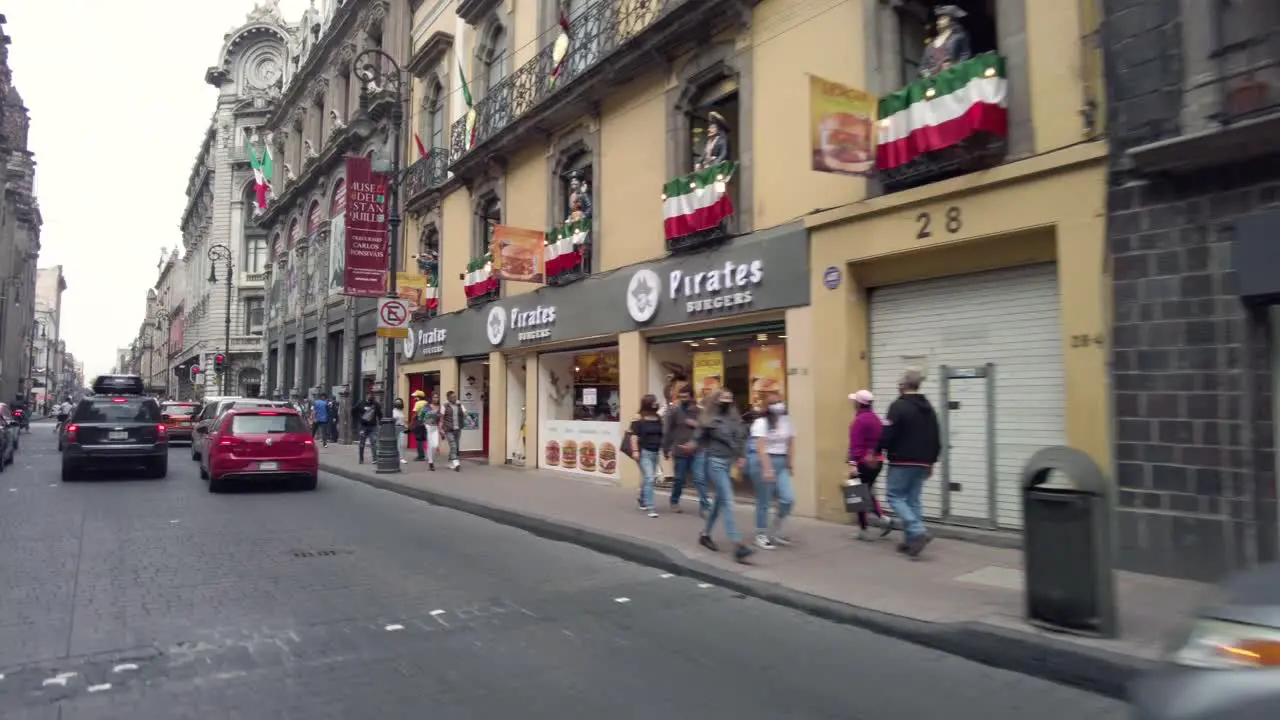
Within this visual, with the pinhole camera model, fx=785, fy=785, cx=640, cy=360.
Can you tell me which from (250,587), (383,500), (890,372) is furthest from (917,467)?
(383,500)

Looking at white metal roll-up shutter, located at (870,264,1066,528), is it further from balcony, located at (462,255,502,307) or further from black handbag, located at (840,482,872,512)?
balcony, located at (462,255,502,307)

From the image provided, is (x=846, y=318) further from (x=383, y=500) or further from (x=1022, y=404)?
(x=383, y=500)

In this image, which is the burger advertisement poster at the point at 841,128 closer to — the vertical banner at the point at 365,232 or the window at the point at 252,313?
the vertical banner at the point at 365,232

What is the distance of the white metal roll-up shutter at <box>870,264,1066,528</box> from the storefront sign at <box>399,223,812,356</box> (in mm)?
1536

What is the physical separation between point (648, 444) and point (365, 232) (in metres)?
12.1

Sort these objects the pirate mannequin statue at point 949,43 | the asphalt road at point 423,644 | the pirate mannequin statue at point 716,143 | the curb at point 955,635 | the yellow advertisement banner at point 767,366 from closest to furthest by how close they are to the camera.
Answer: the asphalt road at point 423,644, the curb at point 955,635, the pirate mannequin statue at point 949,43, the yellow advertisement banner at point 767,366, the pirate mannequin statue at point 716,143

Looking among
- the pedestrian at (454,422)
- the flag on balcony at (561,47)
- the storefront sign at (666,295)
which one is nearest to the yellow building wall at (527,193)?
the storefront sign at (666,295)

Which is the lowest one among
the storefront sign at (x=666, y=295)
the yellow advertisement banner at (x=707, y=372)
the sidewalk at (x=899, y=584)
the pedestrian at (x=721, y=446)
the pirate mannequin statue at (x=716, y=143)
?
the sidewalk at (x=899, y=584)

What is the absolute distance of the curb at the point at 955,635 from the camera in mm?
4613

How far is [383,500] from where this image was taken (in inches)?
515

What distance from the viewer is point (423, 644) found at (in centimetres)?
529

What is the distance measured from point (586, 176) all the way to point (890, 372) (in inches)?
324

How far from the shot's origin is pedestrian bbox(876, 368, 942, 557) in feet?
24.7

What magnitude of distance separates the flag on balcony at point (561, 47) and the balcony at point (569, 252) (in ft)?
10.2
